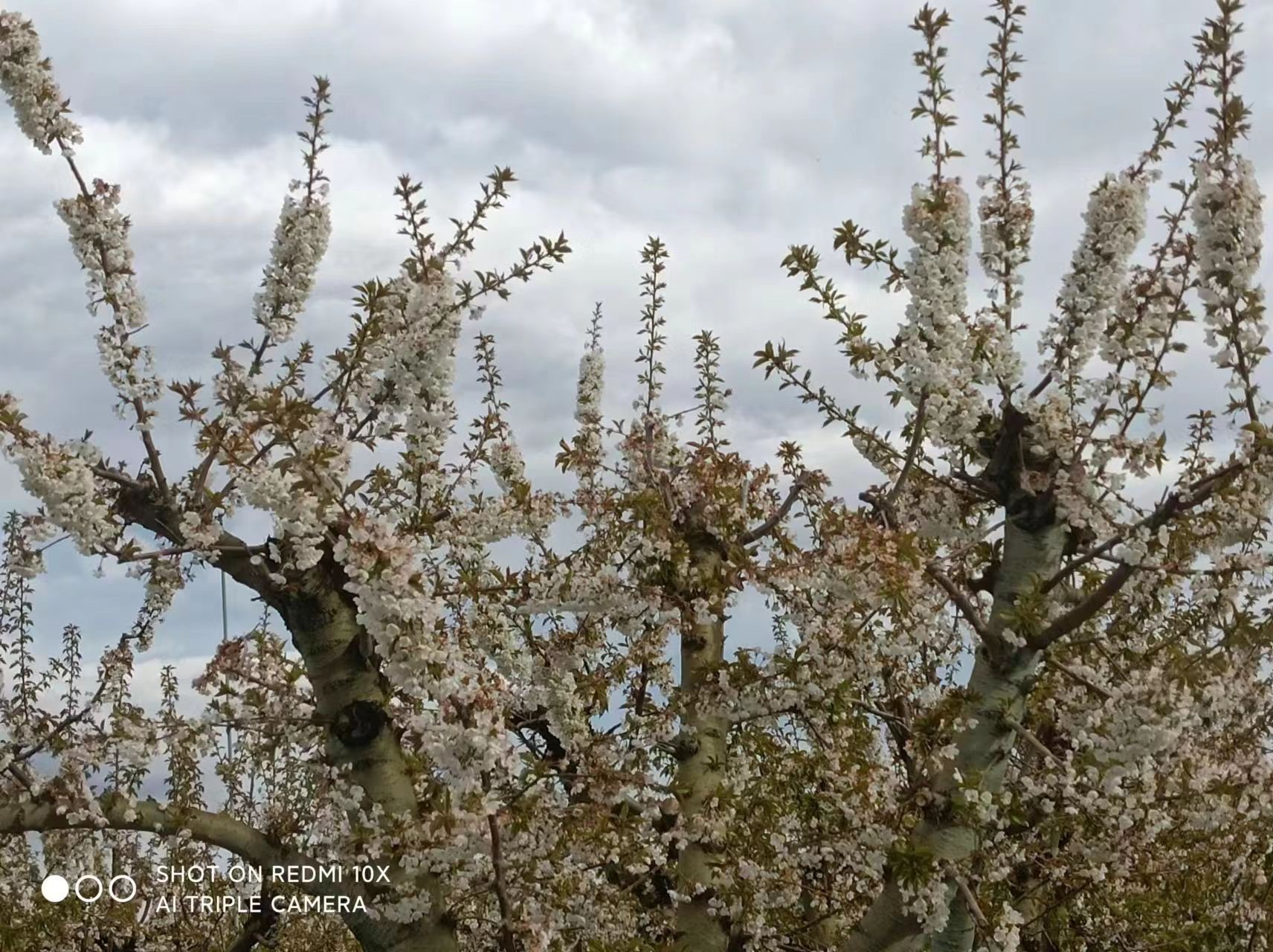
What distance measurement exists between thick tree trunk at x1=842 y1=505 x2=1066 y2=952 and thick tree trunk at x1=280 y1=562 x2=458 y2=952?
7.08 feet

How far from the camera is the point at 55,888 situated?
28.0 ft

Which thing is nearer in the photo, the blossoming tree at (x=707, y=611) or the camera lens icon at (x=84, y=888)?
the blossoming tree at (x=707, y=611)

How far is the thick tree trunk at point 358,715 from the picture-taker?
576 centimetres

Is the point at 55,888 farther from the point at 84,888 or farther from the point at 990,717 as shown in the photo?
the point at 990,717

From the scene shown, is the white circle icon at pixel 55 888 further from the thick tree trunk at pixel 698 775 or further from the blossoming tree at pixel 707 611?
the thick tree trunk at pixel 698 775

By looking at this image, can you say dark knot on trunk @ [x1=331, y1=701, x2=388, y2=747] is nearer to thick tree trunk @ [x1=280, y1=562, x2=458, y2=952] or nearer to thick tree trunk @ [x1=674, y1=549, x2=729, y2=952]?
thick tree trunk @ [x1=280, y1=562, x2=458, y2=952]

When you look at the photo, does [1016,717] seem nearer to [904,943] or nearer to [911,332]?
[904,943]

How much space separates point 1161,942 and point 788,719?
3.03 meters

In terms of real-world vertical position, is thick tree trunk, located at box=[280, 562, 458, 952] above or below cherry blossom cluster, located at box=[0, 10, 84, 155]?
below

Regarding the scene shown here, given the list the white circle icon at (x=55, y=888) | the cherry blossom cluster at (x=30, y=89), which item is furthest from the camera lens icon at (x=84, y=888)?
the cherry blossom cluster at (x=30, y=89)

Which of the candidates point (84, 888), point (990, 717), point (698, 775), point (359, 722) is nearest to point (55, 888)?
point (84, 888)

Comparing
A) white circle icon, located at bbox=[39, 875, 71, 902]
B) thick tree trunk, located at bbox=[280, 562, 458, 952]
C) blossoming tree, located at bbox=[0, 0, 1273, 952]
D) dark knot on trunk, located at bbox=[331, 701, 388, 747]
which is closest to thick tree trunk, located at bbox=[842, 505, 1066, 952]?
blossoming tree, located at bbox=[0, 0, 1273, 952]

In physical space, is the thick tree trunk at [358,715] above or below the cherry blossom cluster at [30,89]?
Result: below

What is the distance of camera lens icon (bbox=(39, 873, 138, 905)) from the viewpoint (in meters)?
8.41
